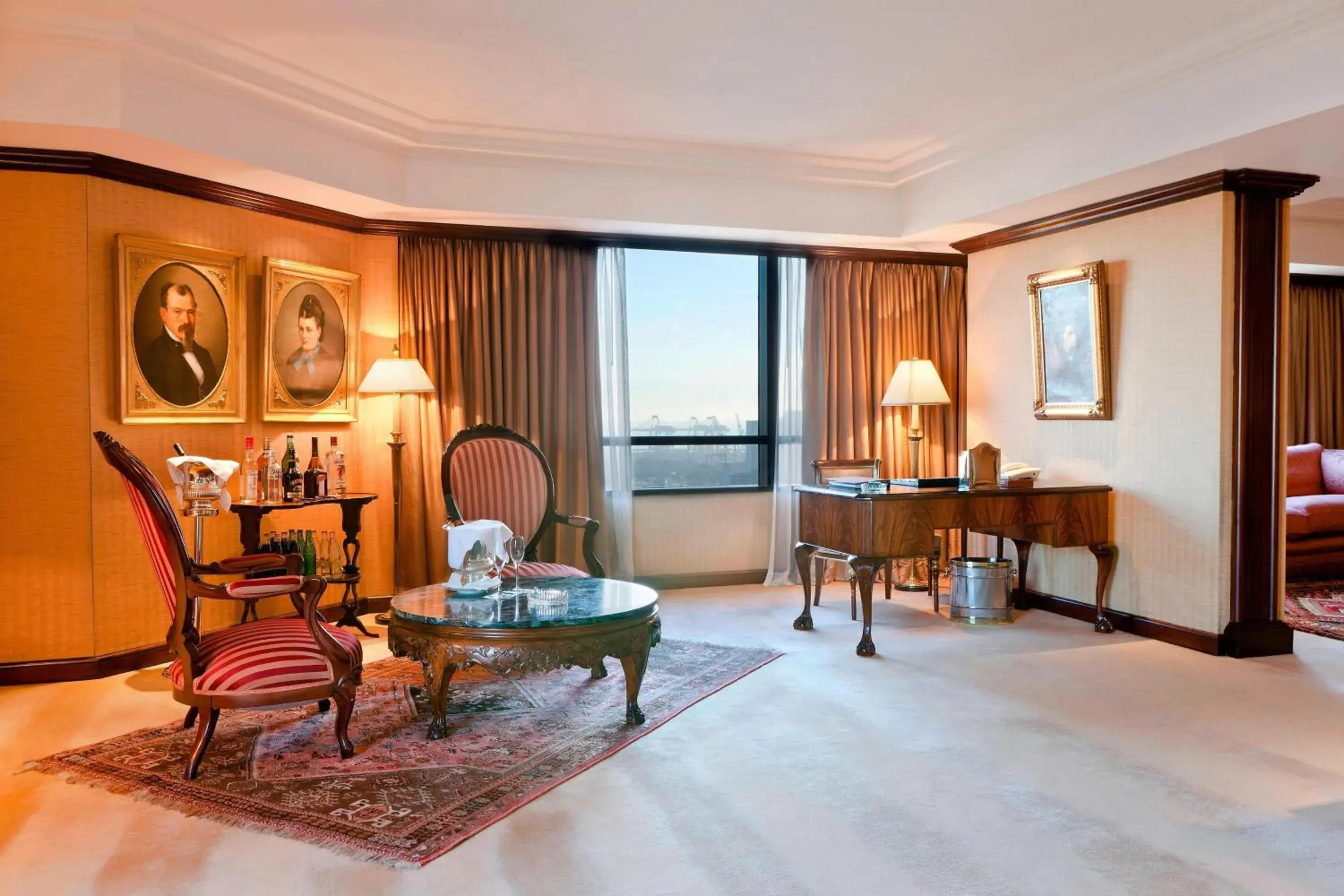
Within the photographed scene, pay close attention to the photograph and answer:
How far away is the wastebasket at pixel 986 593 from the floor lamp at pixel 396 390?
3775mm

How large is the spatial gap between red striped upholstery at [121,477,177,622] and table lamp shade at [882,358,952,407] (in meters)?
5.31

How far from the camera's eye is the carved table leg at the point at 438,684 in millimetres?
3984

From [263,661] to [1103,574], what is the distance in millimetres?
4899

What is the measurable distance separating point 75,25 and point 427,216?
2.51 m

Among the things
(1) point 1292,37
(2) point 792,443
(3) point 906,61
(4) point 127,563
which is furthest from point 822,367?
(4) point 127,563

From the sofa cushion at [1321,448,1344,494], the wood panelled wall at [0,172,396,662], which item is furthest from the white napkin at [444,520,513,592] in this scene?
the sofa cushion at [1321,448,1344,494]

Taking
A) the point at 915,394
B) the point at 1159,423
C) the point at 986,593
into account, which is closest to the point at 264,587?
the point at 986,593

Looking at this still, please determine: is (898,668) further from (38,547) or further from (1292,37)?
(38,547)

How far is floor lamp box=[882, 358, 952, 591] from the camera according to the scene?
7.43 metres

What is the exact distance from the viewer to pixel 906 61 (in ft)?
16.5

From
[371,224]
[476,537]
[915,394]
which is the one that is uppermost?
[371,224]

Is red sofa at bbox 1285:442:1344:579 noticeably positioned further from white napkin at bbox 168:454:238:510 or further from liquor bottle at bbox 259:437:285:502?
white napkin at bbox 168:454:238:510

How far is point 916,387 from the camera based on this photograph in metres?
7.45

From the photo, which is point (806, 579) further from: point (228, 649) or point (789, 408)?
point (228, 649)
